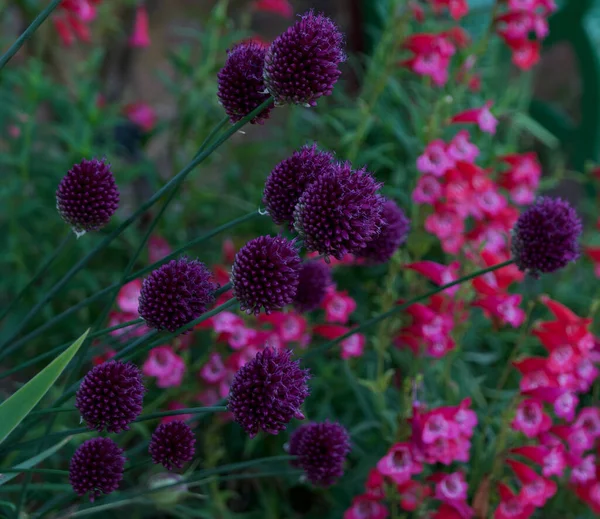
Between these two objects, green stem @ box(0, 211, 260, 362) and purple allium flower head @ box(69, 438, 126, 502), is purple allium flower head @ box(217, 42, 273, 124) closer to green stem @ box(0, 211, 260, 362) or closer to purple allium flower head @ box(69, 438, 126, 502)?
green stem @ box(0, 211, 260, 362)

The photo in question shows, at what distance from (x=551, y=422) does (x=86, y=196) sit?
82 cm

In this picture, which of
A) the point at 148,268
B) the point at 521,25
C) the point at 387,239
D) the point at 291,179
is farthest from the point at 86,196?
the point at 521,25

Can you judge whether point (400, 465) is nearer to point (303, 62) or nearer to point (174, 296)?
point (174, 296)

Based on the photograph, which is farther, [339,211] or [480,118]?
[480,118]

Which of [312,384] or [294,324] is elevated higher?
[294,324]

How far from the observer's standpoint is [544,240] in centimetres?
81

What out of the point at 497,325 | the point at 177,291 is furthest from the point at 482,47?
the point at 177,291

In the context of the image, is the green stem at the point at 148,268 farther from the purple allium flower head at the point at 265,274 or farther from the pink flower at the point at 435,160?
the pink flower at the point at 435,160

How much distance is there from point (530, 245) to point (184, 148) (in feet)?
3.81

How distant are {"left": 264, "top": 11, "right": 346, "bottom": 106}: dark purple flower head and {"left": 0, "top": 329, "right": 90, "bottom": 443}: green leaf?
260 mm

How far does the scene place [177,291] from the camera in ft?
2.25

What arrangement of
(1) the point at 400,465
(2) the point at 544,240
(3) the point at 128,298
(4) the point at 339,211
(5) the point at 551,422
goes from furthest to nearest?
(3) the point at 128,298 → (5) the point at 551,422 → (1) the point at 400,465 → (2) the point at 544,240 → (4) the point at 339,211

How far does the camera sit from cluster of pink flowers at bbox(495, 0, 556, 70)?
151cm

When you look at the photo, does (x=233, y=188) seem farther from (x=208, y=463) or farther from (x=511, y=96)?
(x=208, y=463)
